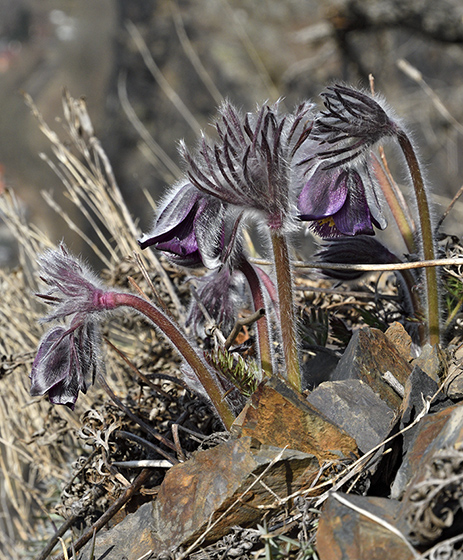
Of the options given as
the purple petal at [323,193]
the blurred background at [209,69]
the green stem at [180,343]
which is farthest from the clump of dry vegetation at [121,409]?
the blurred background at [209,69]

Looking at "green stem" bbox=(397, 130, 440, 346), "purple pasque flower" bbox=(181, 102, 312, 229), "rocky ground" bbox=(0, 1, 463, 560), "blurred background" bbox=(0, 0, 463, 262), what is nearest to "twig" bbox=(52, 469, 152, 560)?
"rocky ground" bbox=(0, 1, 463, 560)

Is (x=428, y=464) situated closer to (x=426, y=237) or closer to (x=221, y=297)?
(x=426, y=237)

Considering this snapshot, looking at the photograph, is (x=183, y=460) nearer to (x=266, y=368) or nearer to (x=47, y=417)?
(x=266, y=368)

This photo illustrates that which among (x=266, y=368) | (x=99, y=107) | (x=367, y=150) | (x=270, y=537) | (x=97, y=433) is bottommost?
(x=270, y=537)

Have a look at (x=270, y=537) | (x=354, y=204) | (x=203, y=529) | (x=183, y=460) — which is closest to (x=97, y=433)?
(x=183, y=460)

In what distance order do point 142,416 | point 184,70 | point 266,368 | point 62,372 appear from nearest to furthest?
point 62,372 → point 266,368 → point 142,416 → point 184,70

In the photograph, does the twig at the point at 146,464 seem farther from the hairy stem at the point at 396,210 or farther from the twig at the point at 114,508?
the hairy stem at the point at 396,210
